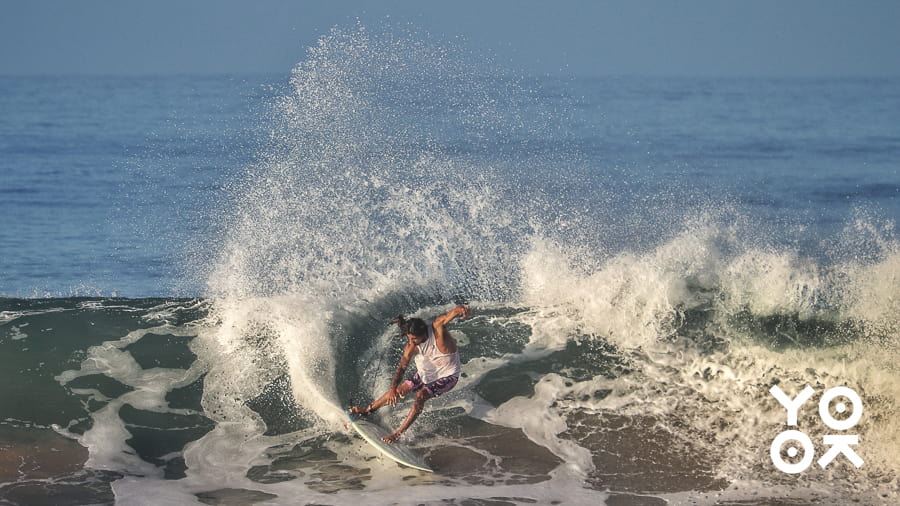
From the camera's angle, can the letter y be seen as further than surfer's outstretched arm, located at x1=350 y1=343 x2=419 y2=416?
Yes

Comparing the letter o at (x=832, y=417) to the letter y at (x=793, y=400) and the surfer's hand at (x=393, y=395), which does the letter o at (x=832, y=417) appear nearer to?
the letter y at (x=793, y=400)

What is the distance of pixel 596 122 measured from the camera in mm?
39906

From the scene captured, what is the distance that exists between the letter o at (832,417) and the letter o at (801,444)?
Answer: 444 millimetres

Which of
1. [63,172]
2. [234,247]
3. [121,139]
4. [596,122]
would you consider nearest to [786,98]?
[596,122]

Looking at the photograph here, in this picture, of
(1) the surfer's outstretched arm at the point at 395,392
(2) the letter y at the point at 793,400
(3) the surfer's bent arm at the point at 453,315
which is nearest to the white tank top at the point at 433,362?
(1) the surfer's outstretched arm at the point at 395,392

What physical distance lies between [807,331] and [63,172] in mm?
22247

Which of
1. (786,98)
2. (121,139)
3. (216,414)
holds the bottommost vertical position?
(216,414)

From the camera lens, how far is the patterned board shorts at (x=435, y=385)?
9258 millimetres

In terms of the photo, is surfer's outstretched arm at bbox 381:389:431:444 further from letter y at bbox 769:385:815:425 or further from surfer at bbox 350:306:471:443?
letter y at bbox 769:385:815:425

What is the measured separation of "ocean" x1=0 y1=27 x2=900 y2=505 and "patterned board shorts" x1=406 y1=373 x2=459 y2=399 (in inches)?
22.8

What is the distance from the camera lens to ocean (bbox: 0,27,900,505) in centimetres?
892

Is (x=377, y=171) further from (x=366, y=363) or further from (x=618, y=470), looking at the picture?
(x=618, y=470)

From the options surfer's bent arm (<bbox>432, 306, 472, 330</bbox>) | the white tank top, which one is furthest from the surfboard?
surfer's bent arm (<bbox>432, 306, 472, 330</bbox>)

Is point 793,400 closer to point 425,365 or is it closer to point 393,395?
point 425,365
